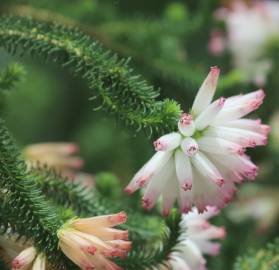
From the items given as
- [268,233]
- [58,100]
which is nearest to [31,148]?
[268,233]

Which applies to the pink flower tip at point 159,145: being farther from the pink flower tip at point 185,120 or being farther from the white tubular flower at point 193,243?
the white tubular flower at point 193,243

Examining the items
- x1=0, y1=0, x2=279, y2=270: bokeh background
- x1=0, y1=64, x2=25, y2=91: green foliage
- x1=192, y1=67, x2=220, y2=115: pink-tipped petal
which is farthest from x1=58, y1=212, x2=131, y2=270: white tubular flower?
x1=0, y1=0, x2=279, y2=270: bokeh background

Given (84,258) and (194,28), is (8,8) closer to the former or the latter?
(194,28)

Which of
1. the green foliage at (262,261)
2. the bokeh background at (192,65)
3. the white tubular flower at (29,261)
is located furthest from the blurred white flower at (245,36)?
the white tubular flower at (29,261)

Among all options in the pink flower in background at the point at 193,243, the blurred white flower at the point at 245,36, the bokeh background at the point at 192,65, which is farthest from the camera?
the blurred white flower at the point at 245,36

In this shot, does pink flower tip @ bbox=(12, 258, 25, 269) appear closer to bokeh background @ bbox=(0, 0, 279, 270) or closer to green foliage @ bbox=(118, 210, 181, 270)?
green foliage @ bbox=(118, 210, 181, 270)
